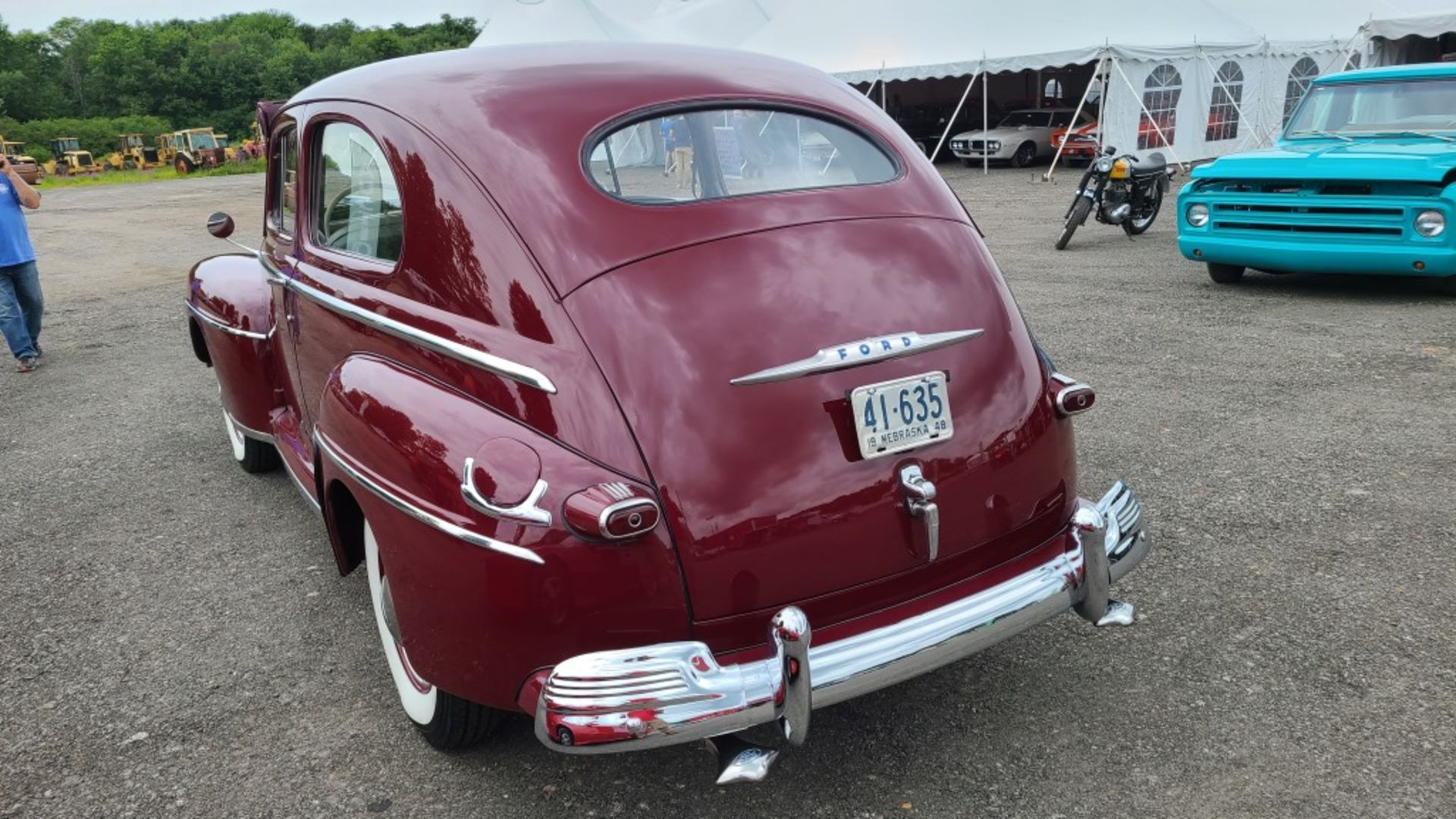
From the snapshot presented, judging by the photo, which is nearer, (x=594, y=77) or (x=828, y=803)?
(x=828, y=803)

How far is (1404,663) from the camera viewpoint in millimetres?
3012

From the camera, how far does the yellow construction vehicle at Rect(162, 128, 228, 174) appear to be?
136 feet

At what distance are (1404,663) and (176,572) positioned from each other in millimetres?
4238

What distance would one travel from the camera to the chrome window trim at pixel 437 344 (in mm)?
2443

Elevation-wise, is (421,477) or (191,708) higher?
(421,477)

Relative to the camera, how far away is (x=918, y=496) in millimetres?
2469

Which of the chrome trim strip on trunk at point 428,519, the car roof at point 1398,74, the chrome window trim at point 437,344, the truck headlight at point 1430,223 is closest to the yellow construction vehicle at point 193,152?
the car roof at point 1398,74

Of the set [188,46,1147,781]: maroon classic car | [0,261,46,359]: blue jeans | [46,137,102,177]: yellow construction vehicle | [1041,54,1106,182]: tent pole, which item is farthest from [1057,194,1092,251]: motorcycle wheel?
[46,137,102,177]: yellow construction vehicle

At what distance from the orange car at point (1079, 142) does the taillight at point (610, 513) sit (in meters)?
18.4

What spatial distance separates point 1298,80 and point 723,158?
70.2ft

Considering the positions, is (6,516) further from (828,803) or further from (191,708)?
(828,803)

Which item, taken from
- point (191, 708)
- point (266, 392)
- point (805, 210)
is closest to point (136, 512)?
point (266, 392)

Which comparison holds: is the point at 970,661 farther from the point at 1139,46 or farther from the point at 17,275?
the point at 1139,46

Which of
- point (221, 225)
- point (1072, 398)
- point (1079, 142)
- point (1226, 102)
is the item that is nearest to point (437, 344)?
point (1072, 398)
